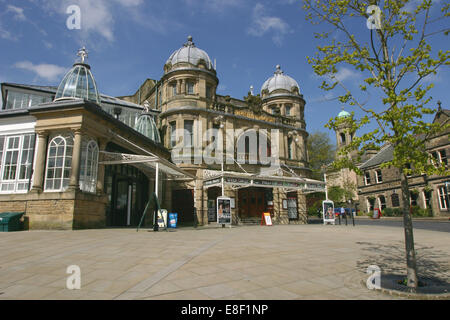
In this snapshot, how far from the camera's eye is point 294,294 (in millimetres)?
4320

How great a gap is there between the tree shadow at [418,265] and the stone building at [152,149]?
10.3 m

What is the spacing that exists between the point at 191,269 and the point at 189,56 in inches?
925

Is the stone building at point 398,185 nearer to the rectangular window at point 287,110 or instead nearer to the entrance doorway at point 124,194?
the rectangular window at point 287,110

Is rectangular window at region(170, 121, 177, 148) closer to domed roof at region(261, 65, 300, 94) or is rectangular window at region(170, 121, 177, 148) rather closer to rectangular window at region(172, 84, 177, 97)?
rectangular window at region(172, 84, 177, 97)

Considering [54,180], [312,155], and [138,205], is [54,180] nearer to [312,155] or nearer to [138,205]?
[138,205]

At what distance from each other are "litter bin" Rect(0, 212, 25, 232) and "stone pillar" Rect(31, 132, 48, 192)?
131 centimetres

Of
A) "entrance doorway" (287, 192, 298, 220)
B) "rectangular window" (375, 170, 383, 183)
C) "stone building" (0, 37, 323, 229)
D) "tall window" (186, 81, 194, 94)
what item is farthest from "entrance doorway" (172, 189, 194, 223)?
"rectangular window" (375, 170, 383, 183)

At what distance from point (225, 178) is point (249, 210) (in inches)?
300

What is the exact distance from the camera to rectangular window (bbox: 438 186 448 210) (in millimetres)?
32156

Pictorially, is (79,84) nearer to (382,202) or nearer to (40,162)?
(40,162)

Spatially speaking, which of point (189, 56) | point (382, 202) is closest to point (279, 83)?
point (189, 56)

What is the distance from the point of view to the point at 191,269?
18.4 ft

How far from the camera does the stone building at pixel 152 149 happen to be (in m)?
13.9
